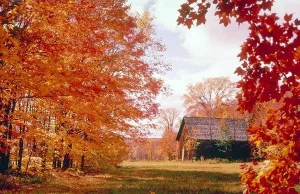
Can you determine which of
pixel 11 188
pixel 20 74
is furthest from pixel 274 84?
pixel 11 188

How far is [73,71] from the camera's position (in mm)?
8430

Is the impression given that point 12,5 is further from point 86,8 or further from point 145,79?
point 145,79

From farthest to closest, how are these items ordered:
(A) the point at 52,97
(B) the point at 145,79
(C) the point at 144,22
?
(C) the point at 144,22 < (B) the point at 145,79 < (A) the point at 52,97

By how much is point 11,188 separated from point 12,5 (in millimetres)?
6820

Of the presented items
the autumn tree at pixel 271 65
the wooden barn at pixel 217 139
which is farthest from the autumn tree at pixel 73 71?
the wooden barn at pixel 217 139

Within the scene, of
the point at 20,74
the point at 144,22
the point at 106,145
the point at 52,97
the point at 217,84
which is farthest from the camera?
the point at 217,84

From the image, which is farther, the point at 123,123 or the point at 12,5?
the point at 123,123

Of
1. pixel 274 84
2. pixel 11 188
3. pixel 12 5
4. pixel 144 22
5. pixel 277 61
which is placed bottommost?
pixel 11 188

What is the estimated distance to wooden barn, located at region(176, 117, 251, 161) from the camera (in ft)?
147

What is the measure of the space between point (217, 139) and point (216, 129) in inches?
98.4

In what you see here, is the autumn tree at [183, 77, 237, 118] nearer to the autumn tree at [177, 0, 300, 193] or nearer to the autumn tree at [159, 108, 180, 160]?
the autumn tree at [159, 108, 180, 160]

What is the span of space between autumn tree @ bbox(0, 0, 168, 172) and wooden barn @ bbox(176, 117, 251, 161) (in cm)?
3063

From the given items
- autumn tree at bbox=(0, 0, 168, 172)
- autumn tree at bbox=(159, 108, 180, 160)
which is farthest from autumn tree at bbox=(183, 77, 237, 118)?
autumn tree at bbox=(0, 0, 168, 172)

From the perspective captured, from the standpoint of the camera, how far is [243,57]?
14.4 feet
